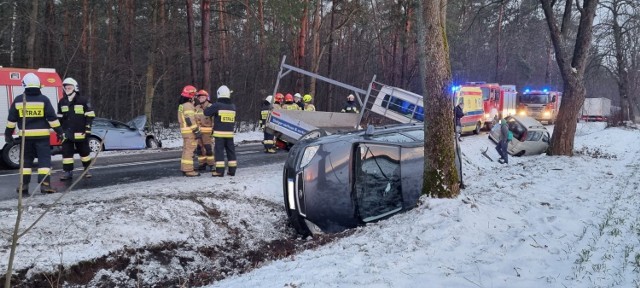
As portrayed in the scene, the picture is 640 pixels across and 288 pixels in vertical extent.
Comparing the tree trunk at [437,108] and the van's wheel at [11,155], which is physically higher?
the tree trunk at [437,108]

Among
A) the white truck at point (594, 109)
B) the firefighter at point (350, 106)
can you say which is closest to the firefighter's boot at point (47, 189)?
the firefighter at point (350, 106)

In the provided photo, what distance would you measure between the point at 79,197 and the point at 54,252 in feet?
6.82

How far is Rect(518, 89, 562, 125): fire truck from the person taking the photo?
32.8 meters

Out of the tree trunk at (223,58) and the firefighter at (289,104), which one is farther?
the tree trunk at (223,58)

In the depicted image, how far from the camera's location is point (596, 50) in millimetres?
32094

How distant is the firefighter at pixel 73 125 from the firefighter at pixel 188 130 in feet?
5.27

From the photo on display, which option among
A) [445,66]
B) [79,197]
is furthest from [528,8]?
[79,197]

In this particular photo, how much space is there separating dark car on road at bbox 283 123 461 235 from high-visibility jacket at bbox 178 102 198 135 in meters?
3.18

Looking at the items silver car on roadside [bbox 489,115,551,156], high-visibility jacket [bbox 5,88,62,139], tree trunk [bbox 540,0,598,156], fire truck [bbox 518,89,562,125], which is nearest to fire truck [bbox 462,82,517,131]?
fire truck [bbox 518,89,562,125]

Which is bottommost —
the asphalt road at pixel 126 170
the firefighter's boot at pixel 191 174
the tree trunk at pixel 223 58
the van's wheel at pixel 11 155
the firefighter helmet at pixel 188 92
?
the asphalt road at pixel 126 170

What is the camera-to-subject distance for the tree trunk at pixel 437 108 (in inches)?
254

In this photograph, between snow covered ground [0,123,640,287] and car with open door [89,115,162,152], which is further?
car with open door [89,115,162,152]

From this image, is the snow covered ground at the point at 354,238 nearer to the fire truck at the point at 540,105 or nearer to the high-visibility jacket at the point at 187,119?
the high-visibility jacket at the point at 187,119

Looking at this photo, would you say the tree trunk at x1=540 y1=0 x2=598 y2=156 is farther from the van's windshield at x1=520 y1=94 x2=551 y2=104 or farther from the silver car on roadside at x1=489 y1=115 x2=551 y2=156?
the van's windshield at x1=520 y1=94 x2=551 y2=104
